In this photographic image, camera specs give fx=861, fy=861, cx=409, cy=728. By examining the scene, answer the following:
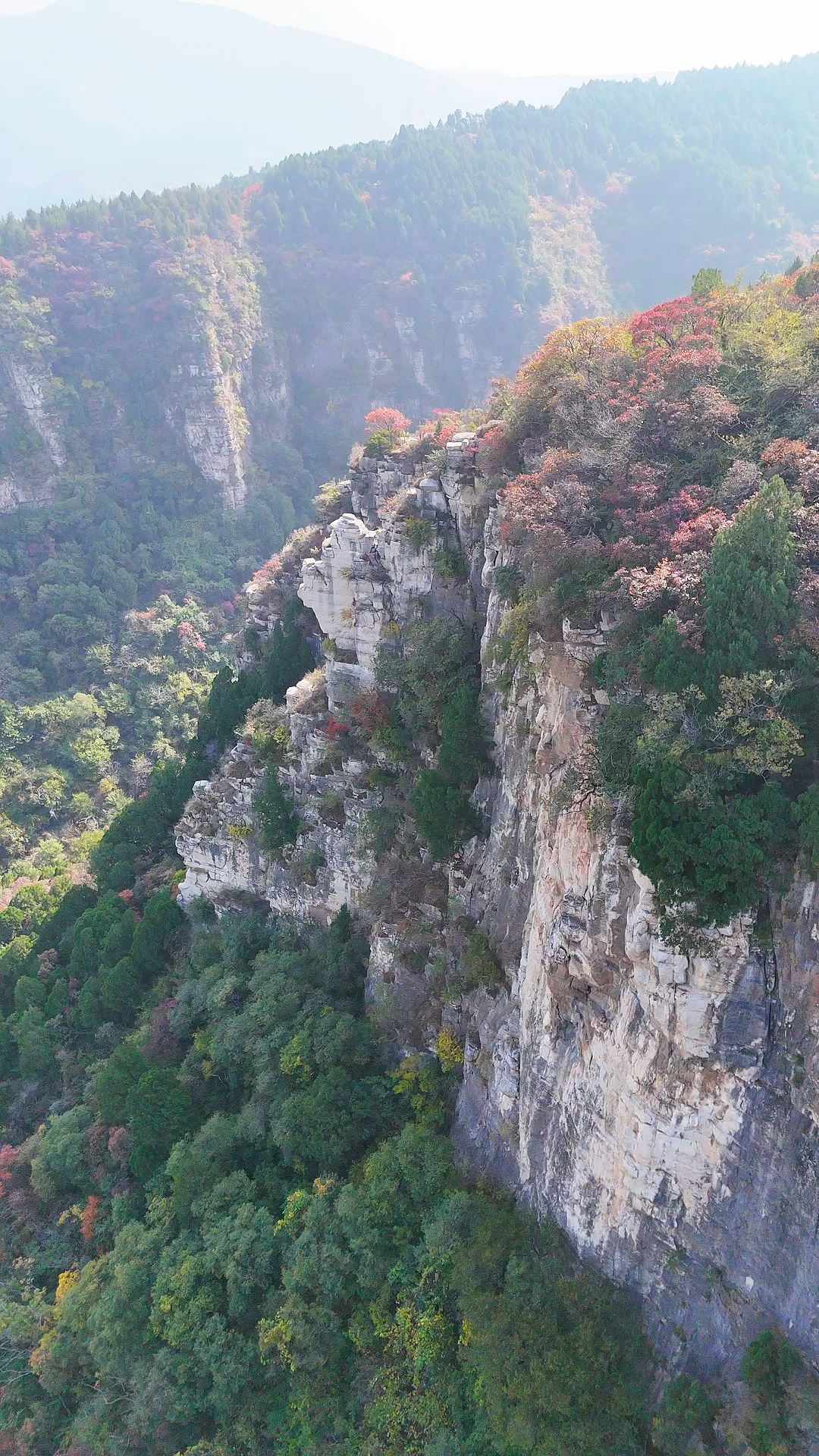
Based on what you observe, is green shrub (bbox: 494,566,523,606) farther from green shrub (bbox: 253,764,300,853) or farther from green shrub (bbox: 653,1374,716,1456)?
green shrub (bbox: 653,1374,716,1456)

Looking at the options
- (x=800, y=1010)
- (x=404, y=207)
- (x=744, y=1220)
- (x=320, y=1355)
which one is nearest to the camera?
(x=800, y=1010)

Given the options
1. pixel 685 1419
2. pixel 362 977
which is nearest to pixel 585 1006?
pixel 685 1419

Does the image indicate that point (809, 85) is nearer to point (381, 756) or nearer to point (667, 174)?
point (667, 174)

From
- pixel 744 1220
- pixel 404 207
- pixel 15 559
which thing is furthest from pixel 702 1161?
pixel 404 207

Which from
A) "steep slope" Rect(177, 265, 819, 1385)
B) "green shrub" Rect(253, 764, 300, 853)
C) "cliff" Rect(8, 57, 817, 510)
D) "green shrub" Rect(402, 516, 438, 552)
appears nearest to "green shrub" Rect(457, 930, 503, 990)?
"steep slope" Rect(177, 265, 819, 1385)

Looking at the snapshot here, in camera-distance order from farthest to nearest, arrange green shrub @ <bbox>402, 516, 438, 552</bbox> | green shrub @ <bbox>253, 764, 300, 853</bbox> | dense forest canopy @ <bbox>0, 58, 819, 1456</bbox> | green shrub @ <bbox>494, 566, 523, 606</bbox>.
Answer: green shrub @ <bbox>253, 764, 300, 853</bbox> < green shrub @ <bbox>402, 516, 438, 552</bbox> < green shrub @ <bbox>494, 566, 523, 606</bbox> < dense forest canopy @ <bbox>0, 58, 819, 1456</bbox>

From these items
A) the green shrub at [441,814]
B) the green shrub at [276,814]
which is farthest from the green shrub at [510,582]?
the green shrub at [276,814]

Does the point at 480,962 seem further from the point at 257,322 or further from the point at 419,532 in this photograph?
the point at 257,322

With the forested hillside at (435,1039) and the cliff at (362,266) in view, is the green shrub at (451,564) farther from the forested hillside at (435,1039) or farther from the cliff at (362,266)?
the cliff at (362,266)

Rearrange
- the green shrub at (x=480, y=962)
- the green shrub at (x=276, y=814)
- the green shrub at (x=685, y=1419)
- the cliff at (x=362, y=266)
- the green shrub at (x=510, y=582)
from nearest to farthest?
the green shrub at (x=685, y=1419), the green shrub at (x=510, y=582), the green shrub at (x=480, y=962), the green shrub at (x=276, y=814), the cliff at (x=362, y=266)
